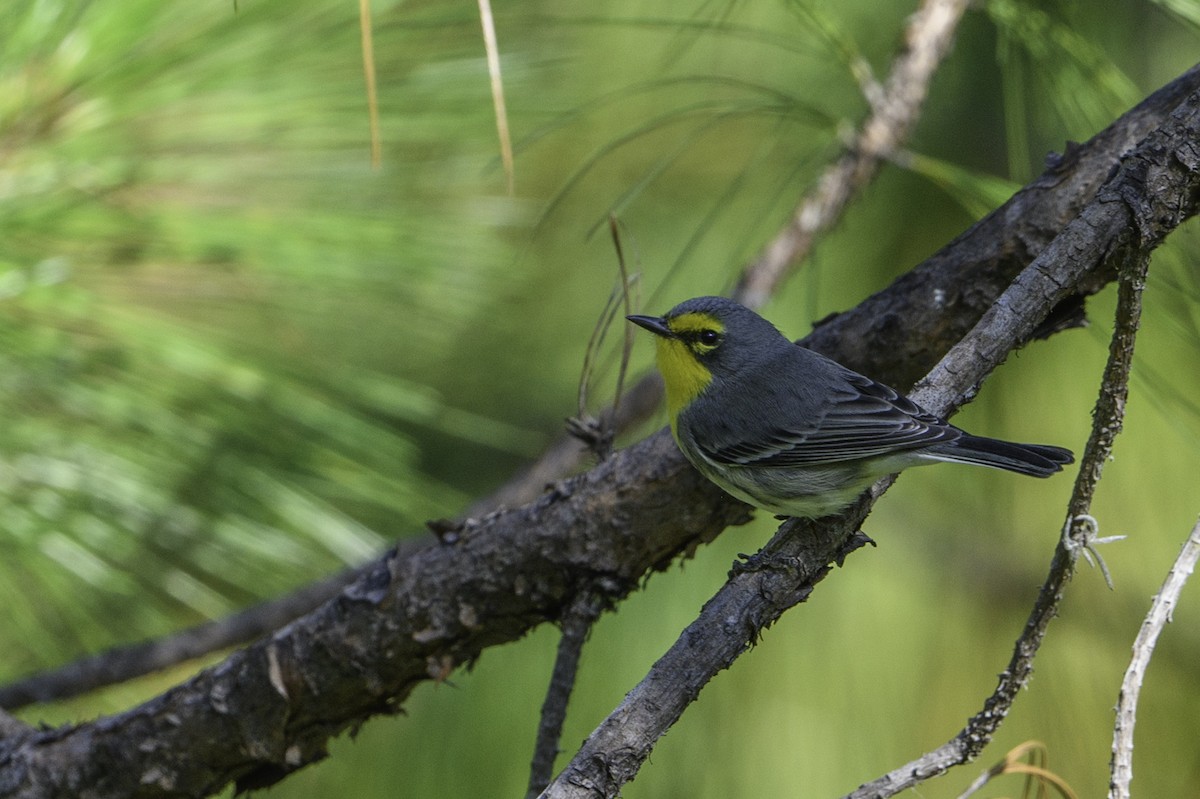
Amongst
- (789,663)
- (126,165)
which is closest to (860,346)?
(789,663)

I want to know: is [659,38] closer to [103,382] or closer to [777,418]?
[777,418]

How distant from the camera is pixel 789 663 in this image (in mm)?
2025

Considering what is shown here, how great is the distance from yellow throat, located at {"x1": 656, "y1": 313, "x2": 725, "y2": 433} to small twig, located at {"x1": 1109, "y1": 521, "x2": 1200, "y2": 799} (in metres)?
1.00

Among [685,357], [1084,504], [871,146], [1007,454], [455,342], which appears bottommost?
[1084,504]

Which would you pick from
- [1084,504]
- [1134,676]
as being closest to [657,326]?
[1084,504]

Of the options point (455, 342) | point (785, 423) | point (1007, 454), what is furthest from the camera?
point (455, 342)

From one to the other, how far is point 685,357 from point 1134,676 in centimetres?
111

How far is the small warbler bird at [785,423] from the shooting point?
4.76ft

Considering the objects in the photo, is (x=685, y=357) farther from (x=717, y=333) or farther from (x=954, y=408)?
(x=954, y=408)

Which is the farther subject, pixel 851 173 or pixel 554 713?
pixel 851 173

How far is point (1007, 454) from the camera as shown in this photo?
4.95ft

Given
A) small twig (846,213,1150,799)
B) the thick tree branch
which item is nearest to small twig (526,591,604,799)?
the thick tree branch

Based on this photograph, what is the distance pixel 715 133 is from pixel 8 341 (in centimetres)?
166

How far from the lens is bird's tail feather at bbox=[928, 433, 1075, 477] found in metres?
1.46
